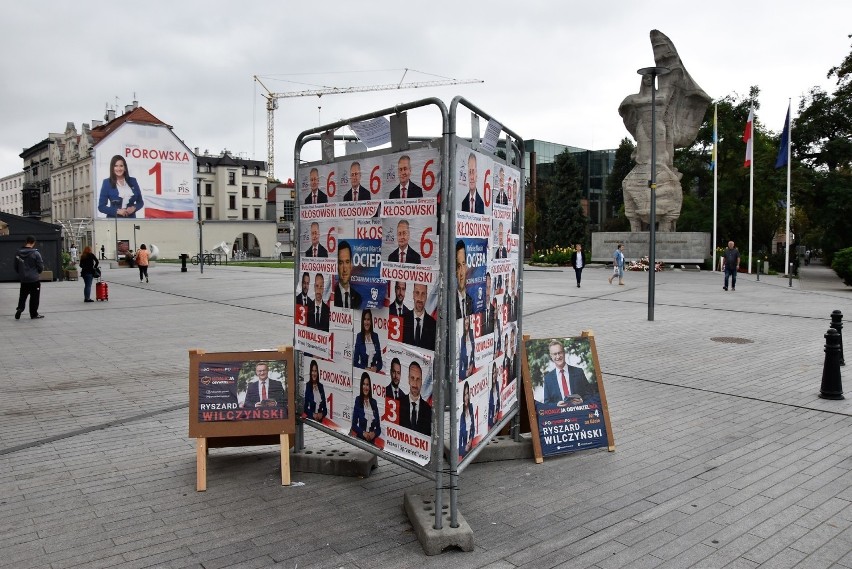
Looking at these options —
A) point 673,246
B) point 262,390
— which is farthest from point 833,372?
point 673,246

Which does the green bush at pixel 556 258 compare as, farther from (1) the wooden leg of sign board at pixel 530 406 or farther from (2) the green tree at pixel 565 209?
(1) the wooden leg of sign board at pixel 530 406

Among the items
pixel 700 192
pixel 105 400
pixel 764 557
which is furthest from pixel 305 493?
pixel 700 192

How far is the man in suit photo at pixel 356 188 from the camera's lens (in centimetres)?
491

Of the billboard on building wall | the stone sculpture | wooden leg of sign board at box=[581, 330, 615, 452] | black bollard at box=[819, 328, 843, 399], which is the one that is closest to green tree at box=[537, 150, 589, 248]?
the stone sculpture

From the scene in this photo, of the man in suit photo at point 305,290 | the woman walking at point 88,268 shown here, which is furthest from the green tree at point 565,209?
the man in suit photo at point 305,290

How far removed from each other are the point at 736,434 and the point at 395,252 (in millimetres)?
4231

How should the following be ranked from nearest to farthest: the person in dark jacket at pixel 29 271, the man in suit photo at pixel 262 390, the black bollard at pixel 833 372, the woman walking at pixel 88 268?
1. the man in suit photo at pixel 262 390
2. the black bollard at pixel 833 372
3. the person in dark jacket at pixel 29 271
4. the woman walking at pixel 88 268

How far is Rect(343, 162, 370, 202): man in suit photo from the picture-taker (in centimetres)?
491

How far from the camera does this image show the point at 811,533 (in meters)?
4.46

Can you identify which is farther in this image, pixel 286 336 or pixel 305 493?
Answer: pixel 286 336

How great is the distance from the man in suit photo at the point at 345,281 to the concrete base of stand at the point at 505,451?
1891 mm

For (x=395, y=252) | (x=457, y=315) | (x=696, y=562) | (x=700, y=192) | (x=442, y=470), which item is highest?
(x=700, y=192)

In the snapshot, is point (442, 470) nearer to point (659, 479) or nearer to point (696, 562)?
point (696, 562)

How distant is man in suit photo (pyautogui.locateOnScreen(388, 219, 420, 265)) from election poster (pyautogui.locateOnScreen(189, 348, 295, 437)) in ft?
5.19
